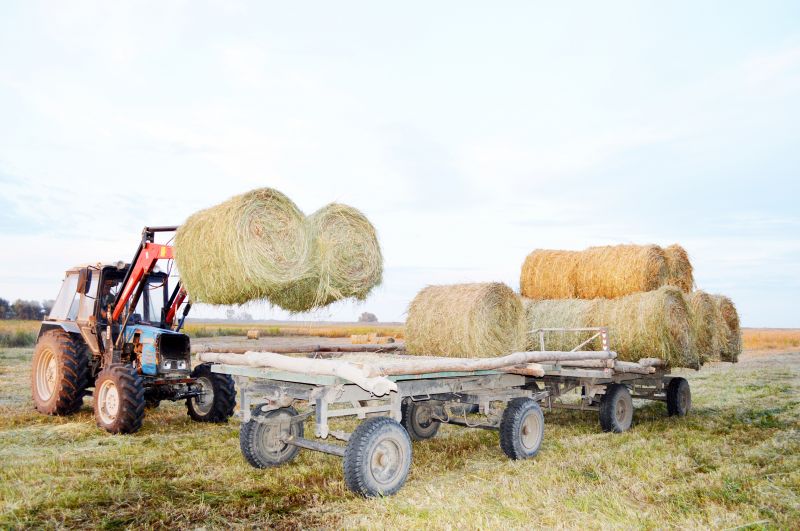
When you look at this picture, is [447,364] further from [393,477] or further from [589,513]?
Answer: [589,513]

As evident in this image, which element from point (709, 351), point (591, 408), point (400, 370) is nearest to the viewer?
point (400, 370)

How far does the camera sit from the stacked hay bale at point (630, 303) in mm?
10570

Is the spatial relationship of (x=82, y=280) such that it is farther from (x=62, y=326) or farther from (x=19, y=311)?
(x=19, y=311)

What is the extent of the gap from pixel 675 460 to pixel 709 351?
5.23 metres

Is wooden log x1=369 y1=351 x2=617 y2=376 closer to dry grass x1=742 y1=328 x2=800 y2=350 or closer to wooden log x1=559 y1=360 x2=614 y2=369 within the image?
wooden log x1=559 y1=360 x2=614 y2=369

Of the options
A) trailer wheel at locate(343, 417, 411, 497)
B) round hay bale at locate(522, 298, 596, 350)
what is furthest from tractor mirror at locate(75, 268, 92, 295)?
round hay bale at locate(522, 298, 596, 350)

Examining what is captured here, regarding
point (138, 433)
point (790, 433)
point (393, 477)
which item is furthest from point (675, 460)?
point (138, 433)

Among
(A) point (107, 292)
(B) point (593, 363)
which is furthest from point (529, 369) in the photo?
(A) point (107, 292)

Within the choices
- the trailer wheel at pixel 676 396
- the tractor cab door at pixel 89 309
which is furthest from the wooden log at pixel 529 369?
the tractor cab door at pixel 89 309

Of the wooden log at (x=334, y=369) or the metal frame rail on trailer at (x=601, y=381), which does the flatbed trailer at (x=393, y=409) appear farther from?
the wooden log at (x=334, y=369)

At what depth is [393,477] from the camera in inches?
252

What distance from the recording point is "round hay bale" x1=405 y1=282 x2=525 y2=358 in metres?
9.05

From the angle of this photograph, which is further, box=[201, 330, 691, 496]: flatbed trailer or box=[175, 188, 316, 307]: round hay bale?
box=[175, 188, 316, 307]: round hay bale

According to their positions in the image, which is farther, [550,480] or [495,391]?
[495,391]
